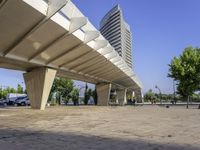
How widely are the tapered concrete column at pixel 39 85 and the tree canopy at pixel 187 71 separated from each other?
22419mm

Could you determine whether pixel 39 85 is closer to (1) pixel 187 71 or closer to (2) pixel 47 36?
(2) pixel 47 36

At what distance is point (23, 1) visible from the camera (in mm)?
15289

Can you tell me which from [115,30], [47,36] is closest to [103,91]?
[47,36]

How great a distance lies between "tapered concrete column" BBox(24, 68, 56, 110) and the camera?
30.5 metres

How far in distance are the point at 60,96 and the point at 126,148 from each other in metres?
68.4

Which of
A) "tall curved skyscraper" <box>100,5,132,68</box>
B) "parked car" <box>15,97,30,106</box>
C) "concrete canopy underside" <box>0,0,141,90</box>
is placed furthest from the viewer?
"tall curved skyscraper" <box>100,5,132,68</box>

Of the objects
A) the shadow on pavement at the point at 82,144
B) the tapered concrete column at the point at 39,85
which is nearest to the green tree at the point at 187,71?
the tapered concrete column at the point at 39,85

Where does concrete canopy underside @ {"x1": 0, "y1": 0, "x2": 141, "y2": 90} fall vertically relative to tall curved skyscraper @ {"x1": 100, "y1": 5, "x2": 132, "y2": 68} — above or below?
below

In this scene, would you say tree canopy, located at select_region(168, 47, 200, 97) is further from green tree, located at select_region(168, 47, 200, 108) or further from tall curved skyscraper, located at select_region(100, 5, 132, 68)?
tall curved skyscraper, located at select_region(100, 5, 132, 68)

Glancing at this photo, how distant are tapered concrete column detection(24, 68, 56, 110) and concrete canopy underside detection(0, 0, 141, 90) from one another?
69 centimetres

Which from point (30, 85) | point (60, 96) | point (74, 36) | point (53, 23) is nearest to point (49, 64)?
point (30, 85)

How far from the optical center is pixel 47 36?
72.9ft

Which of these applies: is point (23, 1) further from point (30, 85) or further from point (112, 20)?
point (112, 20)

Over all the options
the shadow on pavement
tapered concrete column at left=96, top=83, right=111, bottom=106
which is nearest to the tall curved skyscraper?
tapered concrete column at left=96, top=83, right=111, bottom=106
